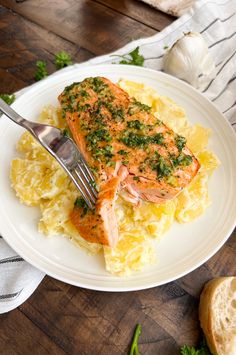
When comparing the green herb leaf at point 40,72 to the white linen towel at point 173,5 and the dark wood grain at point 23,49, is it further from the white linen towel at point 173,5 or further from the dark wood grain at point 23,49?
the white linen towel at point 173,5

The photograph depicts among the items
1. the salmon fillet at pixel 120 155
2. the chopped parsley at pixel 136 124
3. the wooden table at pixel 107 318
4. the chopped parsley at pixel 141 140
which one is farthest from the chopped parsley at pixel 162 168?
the wooden table at pixel 107 318

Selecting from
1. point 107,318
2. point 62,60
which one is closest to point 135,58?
point 62,60

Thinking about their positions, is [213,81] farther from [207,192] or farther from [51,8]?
[51,8]

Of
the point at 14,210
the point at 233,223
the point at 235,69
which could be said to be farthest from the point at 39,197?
the point at 235,69

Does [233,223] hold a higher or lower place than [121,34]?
lower

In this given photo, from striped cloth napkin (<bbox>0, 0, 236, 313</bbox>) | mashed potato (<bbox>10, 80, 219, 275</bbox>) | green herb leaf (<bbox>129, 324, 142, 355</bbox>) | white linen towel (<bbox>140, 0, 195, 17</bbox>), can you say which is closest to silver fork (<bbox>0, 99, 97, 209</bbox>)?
mashed potato (<bbox>10, 80, 219, 275</bbox>)

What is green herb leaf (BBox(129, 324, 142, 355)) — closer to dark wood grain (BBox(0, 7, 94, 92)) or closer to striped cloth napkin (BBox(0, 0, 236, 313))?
striped cloth napkin (BBox(0, 0, 236, 313))
